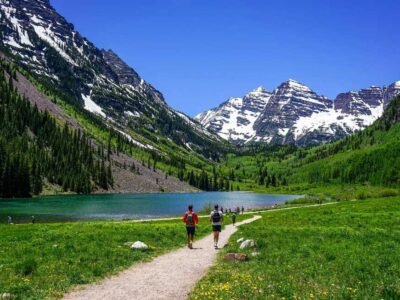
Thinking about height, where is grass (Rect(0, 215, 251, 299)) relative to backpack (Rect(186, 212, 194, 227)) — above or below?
below

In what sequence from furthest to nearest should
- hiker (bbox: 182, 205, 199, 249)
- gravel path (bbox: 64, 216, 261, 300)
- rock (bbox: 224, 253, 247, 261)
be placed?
hiker (bbox: 182, 205, 199, 249)
rock (bbox: 224, 253, 247, 261)
gravel path (bbox: 64, 216, 261, 300)

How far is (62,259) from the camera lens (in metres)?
26.8

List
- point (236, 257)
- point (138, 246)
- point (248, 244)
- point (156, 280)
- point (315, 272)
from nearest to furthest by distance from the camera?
1. point (315, 272)
2. point (156, 280)
3. point (236, 257)
4. point (138, 246)
5. point (248, 244)

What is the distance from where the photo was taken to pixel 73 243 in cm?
3322

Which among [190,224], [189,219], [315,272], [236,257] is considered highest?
[189,219]

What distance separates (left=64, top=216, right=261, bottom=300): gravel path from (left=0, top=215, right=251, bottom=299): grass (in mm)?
914

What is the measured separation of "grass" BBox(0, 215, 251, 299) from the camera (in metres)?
20.3

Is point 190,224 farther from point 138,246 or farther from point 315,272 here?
point 315,272

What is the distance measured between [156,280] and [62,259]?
7.33 meters

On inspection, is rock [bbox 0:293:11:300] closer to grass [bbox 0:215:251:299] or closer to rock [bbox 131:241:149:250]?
grass [bbox 0:215:251:299]

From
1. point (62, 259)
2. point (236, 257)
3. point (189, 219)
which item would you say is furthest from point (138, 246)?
point (236, 257)

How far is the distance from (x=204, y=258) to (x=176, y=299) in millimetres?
12557

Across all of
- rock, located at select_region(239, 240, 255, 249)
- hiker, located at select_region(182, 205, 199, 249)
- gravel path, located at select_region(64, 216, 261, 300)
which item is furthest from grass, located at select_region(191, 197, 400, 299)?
hiker, located at select_region(182, 205, 199, 249)

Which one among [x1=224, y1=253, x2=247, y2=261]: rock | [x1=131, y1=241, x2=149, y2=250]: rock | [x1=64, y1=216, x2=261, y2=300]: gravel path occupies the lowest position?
[x1=64, y1=216, x2=261, y2=300]: gravel path
